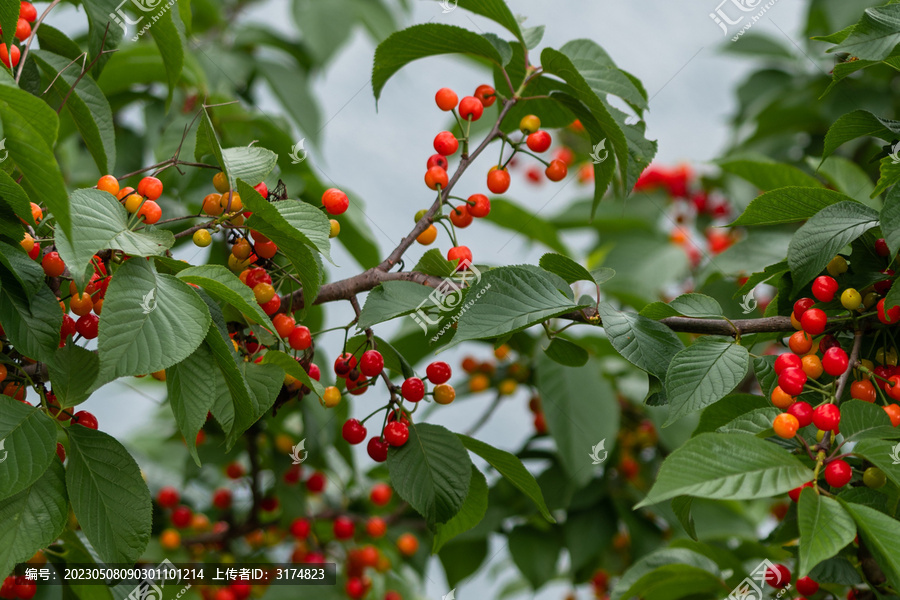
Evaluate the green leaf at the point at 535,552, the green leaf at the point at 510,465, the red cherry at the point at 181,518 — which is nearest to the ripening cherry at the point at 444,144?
the green leaf at the point at 510,465

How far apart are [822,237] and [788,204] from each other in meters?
0.06

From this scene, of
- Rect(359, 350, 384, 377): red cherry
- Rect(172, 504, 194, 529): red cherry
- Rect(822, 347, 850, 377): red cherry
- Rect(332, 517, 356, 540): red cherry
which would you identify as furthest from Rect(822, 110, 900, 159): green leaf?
Rect(172, 504, 194, 529): red cherry

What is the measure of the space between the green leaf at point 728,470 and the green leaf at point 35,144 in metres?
0.35

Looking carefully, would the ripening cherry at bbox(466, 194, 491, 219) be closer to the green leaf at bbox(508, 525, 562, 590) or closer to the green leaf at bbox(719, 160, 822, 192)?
the green leaf at bbox(719, 160, 822, 192)

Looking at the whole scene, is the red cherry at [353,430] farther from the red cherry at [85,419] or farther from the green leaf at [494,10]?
the green leaf at [494,10]

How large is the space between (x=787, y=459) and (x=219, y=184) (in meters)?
0.43

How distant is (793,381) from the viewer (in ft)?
1.67

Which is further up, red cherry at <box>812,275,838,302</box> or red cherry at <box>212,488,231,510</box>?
red cherry at <box>812,275,838,302</box>

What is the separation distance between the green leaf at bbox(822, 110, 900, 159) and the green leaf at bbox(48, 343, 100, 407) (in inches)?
20.8

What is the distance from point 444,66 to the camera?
193cm

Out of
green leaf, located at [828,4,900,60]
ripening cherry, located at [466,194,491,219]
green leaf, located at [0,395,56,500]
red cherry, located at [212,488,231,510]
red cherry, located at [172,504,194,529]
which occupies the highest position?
green leaf, located at [828,4,900,60]

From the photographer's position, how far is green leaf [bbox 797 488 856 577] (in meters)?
0.41

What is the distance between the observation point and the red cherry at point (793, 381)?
508mm

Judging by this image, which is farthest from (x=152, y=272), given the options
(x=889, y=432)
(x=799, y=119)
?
(x=799, y=119)
